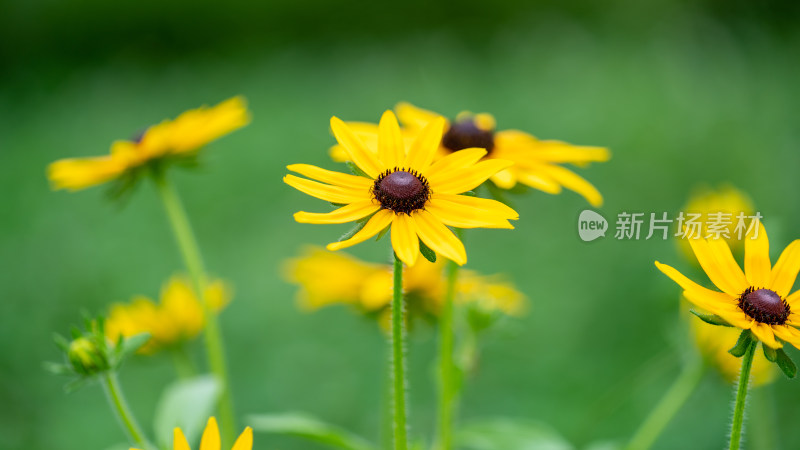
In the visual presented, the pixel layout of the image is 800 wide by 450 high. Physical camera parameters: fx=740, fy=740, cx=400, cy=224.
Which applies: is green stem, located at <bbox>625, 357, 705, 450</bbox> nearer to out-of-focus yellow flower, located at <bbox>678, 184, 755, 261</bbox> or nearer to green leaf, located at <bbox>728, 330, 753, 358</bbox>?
out-of-focus yellow flower, located at <bbox>678, 184, 755, 261</bbox>

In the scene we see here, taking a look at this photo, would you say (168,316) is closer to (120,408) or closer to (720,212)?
(120,408)

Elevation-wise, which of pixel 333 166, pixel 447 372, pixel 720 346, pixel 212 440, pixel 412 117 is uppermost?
pixel 333 166

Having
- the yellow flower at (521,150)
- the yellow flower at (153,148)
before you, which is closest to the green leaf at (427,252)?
the yellow flower at (521,150)

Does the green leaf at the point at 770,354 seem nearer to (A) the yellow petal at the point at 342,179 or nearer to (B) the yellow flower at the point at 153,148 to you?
(A) the yellow petal at the point at 342,179

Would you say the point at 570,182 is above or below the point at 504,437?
above

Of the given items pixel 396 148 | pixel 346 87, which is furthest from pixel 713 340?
pixel 346 87

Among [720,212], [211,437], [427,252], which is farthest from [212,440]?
[720,212]

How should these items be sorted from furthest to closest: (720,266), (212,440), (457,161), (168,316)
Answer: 1. (168,316)
2. (457,161)
3. (720,266)
4. (212,440)
